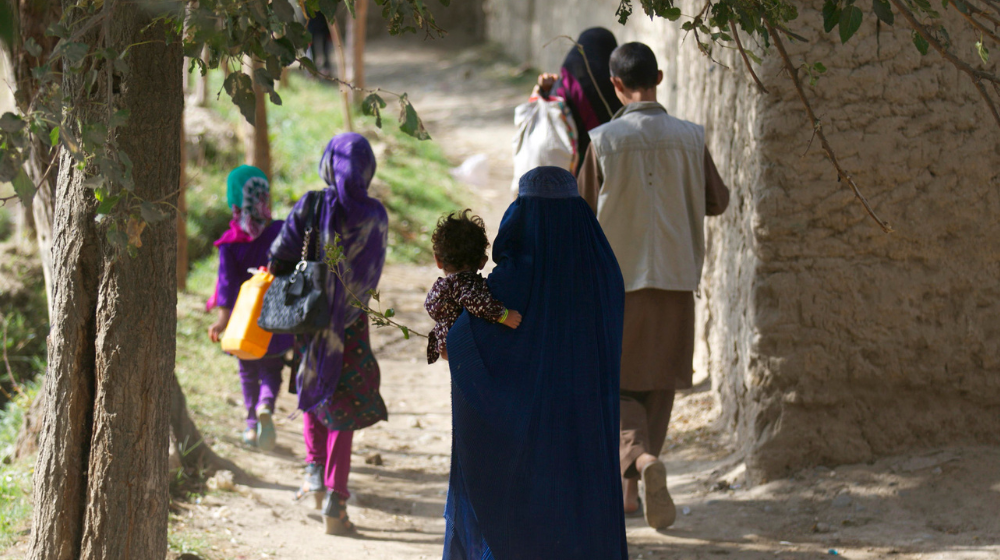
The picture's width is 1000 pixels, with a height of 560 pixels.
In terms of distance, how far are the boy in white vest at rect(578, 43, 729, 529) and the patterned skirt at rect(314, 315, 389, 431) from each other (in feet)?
3.37

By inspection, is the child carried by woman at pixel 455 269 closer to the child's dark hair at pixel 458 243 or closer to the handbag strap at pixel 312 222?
the child's dark hair at pixel 458 243

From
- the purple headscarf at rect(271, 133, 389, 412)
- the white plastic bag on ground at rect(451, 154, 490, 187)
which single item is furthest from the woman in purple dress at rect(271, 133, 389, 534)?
the white plastic bag on ground at rect(451, 154, 490, 187)

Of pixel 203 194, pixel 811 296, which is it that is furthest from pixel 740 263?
pixel 203 194

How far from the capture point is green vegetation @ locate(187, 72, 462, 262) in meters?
8.35

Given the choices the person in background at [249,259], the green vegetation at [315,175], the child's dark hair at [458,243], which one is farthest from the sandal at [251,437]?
the green vegetation at [315,175]

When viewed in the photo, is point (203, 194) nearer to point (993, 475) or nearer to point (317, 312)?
point (317, 312)

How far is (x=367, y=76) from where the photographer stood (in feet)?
55.4

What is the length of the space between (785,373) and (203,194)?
22.1 feet

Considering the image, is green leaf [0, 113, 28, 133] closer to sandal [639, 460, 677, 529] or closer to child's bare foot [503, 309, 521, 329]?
child's bare foot [503, 309, 521, 329]

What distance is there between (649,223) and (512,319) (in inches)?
49.1

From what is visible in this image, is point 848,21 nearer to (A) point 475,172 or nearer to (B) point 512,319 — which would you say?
(B) point 512,319

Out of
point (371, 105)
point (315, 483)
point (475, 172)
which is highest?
point (475, 172)

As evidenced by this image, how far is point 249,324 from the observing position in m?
3.78

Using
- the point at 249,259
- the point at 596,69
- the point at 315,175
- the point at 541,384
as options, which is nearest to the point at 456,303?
the point at 541,384
